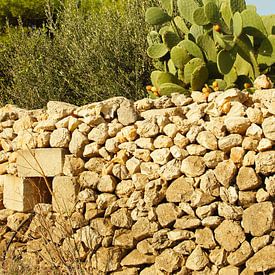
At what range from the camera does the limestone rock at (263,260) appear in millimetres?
5125

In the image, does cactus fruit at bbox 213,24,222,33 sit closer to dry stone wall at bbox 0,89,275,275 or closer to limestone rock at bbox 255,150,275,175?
dry stone wall at bbox 0,89,275,275

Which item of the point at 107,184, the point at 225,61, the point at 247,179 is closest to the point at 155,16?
the point at 225,61

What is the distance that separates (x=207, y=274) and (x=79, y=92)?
445 cm

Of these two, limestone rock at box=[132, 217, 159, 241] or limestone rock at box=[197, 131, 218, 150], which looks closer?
limestone rock at box=[197, 131, 218, 150]

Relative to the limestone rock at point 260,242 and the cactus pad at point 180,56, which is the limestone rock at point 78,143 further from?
the limestone rock at point 260,242

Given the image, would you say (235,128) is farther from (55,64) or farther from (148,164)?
(55,64)

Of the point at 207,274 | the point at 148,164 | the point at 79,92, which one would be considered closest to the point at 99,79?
the point at 79,92

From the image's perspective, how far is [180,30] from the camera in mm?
7766

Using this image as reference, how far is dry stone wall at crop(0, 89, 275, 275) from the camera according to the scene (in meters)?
5.34

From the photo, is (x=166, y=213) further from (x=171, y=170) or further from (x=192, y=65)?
(x=192, y=65)

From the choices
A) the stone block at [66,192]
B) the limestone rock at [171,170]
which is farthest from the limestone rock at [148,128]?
the stone block at [66,192]

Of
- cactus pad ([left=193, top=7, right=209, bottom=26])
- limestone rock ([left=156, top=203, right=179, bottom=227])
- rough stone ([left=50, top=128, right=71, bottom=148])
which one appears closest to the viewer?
limestone rock ([left=156, top=203, right=179, bottom=227])

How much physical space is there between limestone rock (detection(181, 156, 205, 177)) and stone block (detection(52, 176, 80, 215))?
1.17 metres

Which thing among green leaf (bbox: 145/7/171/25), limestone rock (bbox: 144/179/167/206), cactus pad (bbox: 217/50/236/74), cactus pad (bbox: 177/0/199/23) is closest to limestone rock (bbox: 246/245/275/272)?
limestone rock (bbox: 144/179/167/206)
